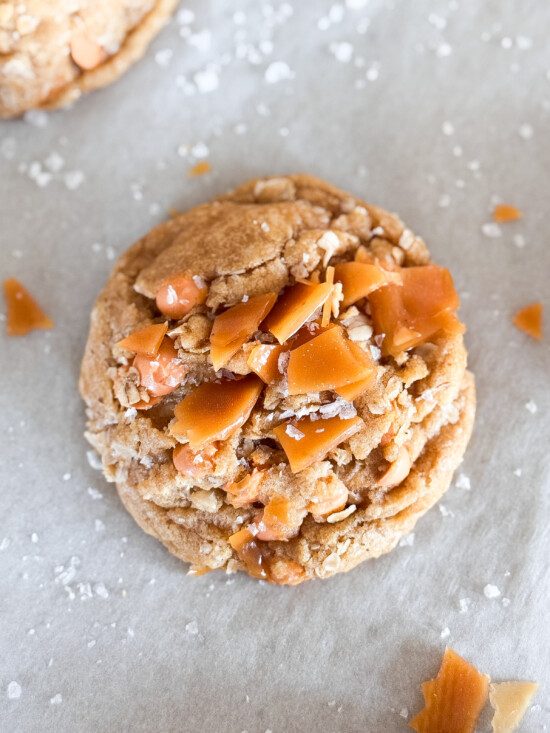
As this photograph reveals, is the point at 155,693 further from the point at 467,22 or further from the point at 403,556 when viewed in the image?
the point at 467,22

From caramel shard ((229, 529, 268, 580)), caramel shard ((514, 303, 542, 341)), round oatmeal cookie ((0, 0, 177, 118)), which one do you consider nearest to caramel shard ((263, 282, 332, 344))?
caramel shard ((229, 529, 268, 580))

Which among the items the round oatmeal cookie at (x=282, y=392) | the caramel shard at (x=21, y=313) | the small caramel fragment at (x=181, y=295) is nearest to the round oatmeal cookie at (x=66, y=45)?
the caramel shard at (x=21, y=313)

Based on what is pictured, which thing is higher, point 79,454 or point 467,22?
point 467,22

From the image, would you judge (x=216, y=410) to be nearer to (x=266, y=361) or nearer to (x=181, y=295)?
(x=266, y=361)

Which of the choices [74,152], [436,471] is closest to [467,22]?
[74,152]

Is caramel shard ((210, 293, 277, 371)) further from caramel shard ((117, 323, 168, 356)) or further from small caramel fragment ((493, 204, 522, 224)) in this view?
small caramel fragment ((493, 204, 522, 224))

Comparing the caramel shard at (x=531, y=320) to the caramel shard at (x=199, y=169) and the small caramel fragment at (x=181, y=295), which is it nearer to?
the small caramel fragment at (x=181, y=295)
